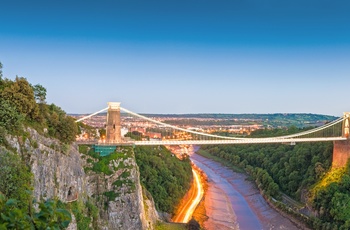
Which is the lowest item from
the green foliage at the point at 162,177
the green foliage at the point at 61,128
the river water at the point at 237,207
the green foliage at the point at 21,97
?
the river water at the point at 237,207

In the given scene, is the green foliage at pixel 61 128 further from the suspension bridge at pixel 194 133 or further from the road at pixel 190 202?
the road at pixel 190 202

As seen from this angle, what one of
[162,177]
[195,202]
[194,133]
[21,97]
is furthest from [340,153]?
[21,97]

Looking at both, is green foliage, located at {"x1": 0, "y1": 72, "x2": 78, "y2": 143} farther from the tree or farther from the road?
the road

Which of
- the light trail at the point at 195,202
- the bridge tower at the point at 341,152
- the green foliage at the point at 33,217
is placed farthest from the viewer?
the bridge tower at the point at 341,152

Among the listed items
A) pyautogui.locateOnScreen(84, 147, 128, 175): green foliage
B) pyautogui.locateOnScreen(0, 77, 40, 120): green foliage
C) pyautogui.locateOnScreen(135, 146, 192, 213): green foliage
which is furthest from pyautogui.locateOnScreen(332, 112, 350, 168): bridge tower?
pyautogui.locateOnScreen(0, 77, 40, 120): green foliage

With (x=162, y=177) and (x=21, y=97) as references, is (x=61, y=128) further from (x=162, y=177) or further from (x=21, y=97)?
(x=162, y=177)

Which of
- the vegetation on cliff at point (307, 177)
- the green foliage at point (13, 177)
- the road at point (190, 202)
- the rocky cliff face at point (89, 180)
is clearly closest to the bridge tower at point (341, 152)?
the vegetation on cliff at point (307, 177)

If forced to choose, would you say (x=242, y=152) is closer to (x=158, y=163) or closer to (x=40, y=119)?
(x=158, y=163)

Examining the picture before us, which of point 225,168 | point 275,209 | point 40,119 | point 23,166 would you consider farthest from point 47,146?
point 225,168
